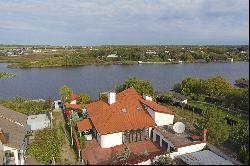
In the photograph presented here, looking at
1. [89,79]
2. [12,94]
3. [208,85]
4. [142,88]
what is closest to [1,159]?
[142,88]

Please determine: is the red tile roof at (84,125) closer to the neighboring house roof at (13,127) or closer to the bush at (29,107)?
the neighboring house roof at (13,127)

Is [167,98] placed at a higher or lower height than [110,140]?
higher

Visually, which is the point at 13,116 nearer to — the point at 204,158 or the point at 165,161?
the point at 165,161

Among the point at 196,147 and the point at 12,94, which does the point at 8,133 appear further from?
the point at 12,94

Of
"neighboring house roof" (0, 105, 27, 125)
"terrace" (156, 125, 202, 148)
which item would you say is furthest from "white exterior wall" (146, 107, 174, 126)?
"neighboring house roof" (0, 105, 27, 125)

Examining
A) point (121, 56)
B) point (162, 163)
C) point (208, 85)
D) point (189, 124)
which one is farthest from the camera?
point (121, 56)

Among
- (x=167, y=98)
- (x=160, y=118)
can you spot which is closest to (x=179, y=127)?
(x=160, y=118)

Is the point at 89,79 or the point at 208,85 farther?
the point at 89,79

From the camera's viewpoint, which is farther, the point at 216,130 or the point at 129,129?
the point at 129,129
